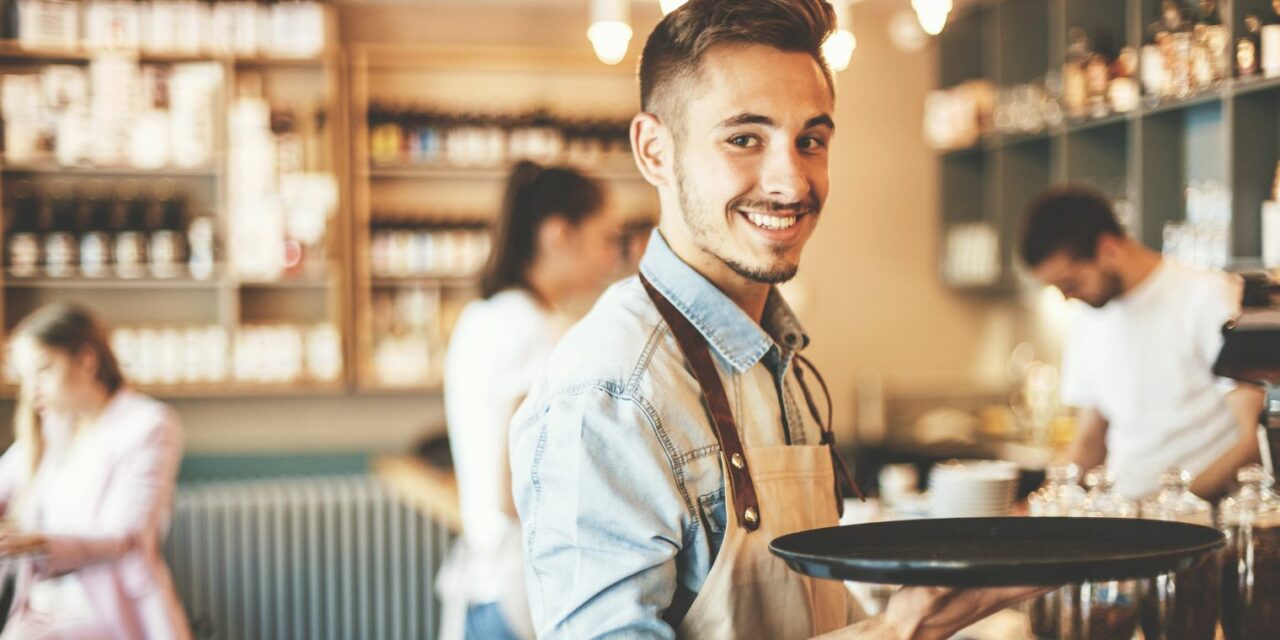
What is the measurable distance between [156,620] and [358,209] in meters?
2.67

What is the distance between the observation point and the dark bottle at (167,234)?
529cm

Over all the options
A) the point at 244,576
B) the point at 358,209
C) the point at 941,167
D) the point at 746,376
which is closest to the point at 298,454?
the point at 244,576

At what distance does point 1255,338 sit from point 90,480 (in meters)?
2.73

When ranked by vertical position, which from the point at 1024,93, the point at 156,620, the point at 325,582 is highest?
the point at 1024,93

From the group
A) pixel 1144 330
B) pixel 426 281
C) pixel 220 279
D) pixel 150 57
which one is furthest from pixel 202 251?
pixel 1144 330

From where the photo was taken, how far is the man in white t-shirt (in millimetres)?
3416

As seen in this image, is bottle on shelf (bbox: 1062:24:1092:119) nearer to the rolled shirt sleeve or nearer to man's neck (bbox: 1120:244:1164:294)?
man's neck (bbox: 1120:244:1164:294)

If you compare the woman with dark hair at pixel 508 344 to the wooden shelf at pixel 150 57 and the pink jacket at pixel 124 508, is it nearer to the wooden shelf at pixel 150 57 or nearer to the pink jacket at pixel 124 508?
the pink jacket at pixel 124 508

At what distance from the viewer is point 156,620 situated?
10.3ft

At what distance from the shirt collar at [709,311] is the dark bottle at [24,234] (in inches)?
177

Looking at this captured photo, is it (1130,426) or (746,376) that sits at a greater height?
(746,376)

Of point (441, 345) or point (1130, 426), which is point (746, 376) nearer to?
point (1130, 426)

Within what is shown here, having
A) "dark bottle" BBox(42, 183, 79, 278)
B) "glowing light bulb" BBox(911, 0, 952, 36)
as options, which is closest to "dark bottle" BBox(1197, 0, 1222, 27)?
"glowing light bulb" BBox(911, 0, 952, 36)

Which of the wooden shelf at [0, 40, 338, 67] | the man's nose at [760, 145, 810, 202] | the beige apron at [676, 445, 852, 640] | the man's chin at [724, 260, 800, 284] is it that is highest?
the wooden shelf at [0, 40, 338, 67]
